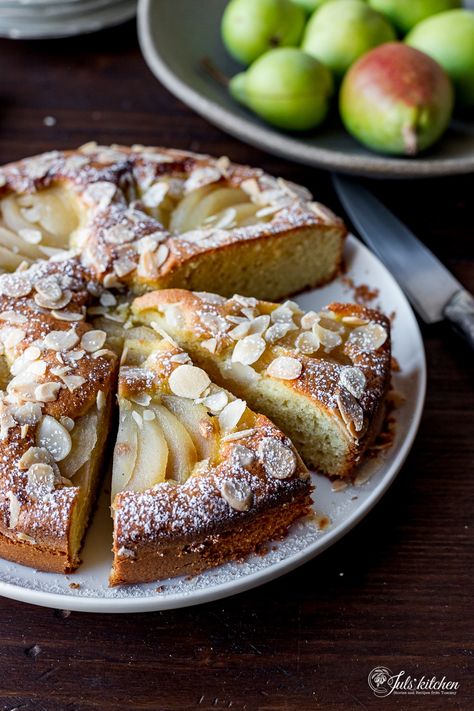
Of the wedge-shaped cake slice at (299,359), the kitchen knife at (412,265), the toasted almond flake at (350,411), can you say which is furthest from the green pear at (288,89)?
the toasted almond flake at (350,411)

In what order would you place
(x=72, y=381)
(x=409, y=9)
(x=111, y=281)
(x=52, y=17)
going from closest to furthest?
(x=72, y=381)
(x=111, y=281)
(x=409, y=9)
(x=52, y=17)

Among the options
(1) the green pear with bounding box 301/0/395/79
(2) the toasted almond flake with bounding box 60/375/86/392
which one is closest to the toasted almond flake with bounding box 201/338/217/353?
(2) the toasted almond flake with bounding box 60/375/86/392

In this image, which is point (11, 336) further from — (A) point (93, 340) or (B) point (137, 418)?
(B) point (137, 418)

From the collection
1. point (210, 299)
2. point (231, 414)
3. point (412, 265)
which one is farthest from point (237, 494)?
point (412, 265)

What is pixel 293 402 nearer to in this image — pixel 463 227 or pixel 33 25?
pixel 463 227

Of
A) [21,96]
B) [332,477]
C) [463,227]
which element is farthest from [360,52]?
[332,477]

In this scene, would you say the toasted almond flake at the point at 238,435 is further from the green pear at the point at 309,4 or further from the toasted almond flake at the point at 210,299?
the green pear at the point at 309,4
